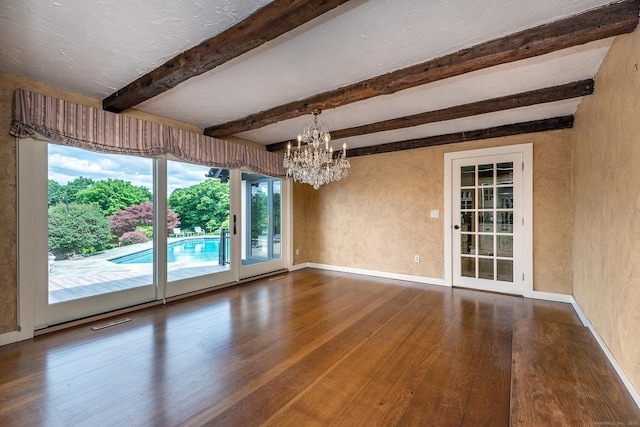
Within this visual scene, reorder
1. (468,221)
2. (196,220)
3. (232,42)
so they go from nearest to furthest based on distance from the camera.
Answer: (232,42), (196,220), (468,221)

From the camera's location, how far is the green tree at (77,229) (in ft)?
9.52

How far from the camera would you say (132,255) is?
3.50 meters

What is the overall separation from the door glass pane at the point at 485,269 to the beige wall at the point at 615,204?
4.18ft

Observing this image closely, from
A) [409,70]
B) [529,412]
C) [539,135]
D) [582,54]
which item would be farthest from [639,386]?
[539,135]

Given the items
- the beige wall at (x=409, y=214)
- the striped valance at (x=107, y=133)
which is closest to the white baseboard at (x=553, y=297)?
the beige wall at (x=409, y=214)

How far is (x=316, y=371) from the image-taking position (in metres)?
2.13

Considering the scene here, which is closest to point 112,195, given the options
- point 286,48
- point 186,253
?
point 186,253

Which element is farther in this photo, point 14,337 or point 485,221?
point 485,221

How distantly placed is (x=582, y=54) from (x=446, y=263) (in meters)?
3.13

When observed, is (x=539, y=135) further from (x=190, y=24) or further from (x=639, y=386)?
(x=190, y=24)

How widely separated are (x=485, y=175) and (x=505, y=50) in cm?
264

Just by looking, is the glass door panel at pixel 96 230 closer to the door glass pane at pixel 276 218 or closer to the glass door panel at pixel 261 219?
the glass door panel at pixel 261 219

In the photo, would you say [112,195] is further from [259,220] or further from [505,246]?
[505,246]

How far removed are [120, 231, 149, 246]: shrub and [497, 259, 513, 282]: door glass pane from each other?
4975 mm
